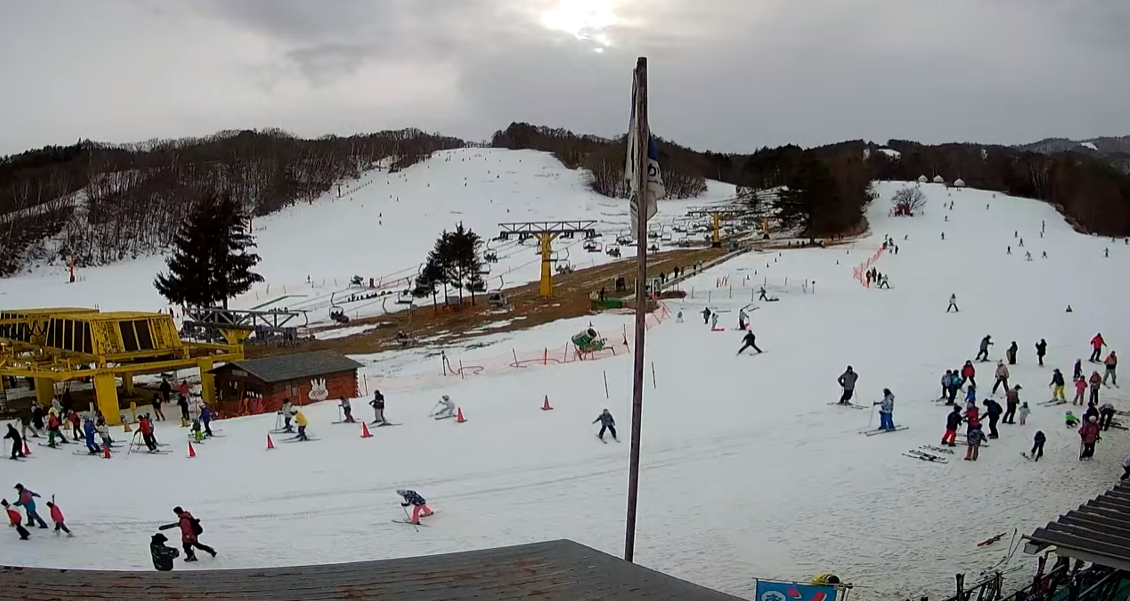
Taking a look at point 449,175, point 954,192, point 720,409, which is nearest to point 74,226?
point 449,175

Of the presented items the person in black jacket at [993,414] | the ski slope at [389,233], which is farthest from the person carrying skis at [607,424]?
the ski slope at [389,233]

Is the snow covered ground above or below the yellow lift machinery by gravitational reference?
below

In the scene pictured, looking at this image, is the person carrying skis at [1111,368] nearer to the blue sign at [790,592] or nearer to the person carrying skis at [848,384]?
the person carrying skis at [848,384]

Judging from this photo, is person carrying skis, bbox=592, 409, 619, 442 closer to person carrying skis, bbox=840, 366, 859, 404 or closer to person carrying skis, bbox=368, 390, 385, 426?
person carrying skis, bbox=368, 390, 385, 426

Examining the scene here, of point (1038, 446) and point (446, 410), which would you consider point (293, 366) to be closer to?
point (446, 410)

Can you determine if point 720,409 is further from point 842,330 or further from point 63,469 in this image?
point 63,469

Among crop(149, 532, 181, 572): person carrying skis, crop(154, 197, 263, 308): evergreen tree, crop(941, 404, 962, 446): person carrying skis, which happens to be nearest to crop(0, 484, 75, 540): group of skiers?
crop(149, 532, 181, 572): person carrying skis
